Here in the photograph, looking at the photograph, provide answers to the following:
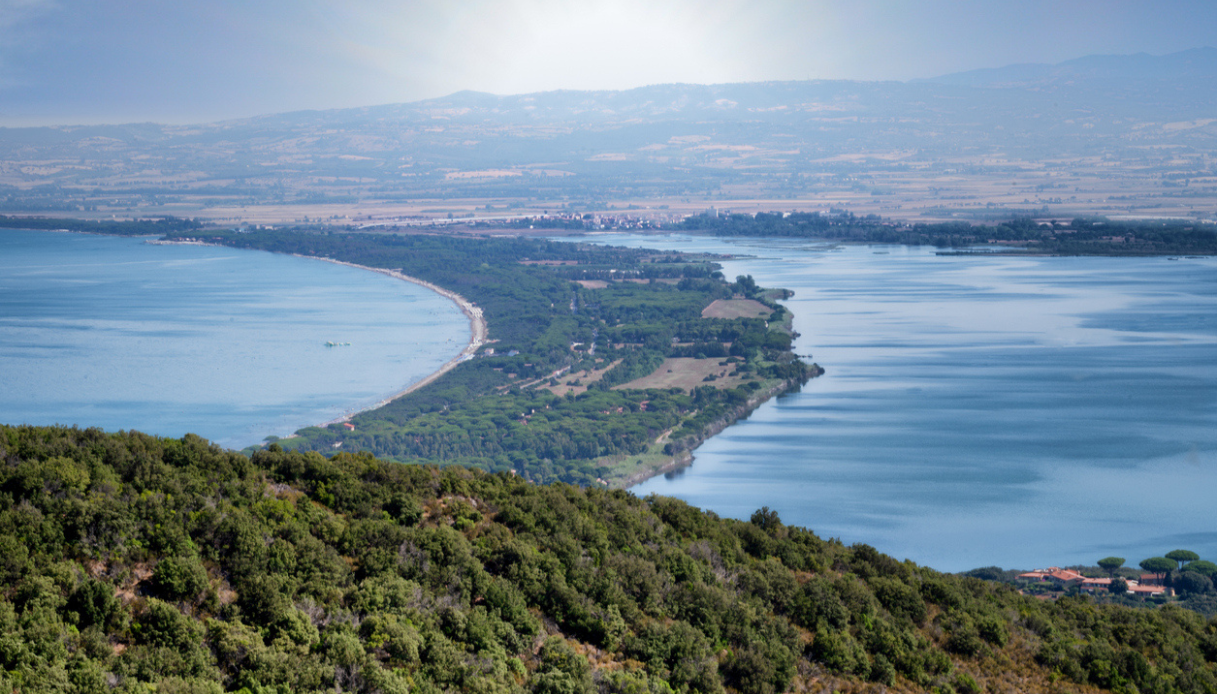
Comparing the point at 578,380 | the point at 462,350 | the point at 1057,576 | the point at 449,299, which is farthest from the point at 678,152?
the point at 1057,576

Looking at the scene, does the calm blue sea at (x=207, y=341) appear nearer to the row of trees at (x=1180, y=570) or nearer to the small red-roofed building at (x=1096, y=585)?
the small red-roofed building at (x=1096, y=585)

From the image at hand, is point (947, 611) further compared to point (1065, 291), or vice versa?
point (1065, 291)

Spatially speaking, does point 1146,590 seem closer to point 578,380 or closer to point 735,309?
point 578,380

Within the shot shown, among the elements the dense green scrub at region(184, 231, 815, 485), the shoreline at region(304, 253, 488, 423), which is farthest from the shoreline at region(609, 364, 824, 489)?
the shoreline at region(304, 253, 488, 423)

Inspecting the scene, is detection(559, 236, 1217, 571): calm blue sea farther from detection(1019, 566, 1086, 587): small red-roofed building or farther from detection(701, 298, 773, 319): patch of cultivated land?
detection(701, 298, 773, 319): patch of cultivated land

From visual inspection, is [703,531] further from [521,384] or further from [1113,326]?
[1113,326]

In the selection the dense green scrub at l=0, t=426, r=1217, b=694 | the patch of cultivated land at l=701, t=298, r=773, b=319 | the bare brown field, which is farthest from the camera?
the patch of cultivated land at l=701, t=298, r=773, b=319

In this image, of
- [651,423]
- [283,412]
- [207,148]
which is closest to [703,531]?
[651,423]
